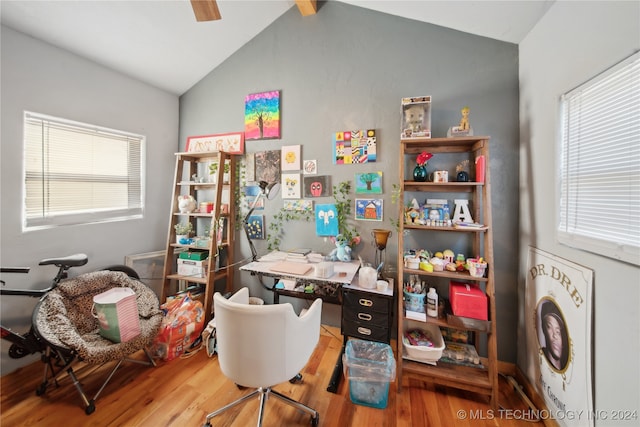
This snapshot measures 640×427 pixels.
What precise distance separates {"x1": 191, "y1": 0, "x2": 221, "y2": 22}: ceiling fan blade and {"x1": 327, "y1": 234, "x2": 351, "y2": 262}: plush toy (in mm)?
1741

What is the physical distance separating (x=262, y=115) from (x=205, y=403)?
2.45m

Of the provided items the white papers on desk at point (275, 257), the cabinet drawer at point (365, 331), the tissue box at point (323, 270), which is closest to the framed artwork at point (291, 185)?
the white papers on desk at point (275, 257)

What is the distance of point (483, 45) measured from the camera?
1.79 m

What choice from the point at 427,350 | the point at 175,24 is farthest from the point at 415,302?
the point at 175,24

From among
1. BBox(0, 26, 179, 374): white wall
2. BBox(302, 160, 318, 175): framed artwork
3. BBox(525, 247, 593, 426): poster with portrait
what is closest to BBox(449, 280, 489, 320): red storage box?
BBox(525, 247, 593, 426): poster with portrait

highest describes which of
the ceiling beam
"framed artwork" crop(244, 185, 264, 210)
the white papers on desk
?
the ceiling beam

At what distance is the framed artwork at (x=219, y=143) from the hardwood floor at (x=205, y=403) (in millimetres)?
2097

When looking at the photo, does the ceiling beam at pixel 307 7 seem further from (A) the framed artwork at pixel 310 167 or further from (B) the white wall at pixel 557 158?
A: (B) the white wall at pixel 557 158

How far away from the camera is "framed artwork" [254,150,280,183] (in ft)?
7.84

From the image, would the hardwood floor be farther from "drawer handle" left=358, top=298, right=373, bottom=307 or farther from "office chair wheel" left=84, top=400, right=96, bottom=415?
"drawer handle" left=358, top=298, right=373, bottom=307

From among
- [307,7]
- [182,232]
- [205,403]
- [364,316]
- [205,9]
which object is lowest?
[205,403]

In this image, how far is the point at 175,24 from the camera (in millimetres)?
2016

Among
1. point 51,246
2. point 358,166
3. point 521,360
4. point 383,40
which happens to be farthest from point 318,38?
point 521,360

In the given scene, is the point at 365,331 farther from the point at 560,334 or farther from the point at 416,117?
the point at 416,117
